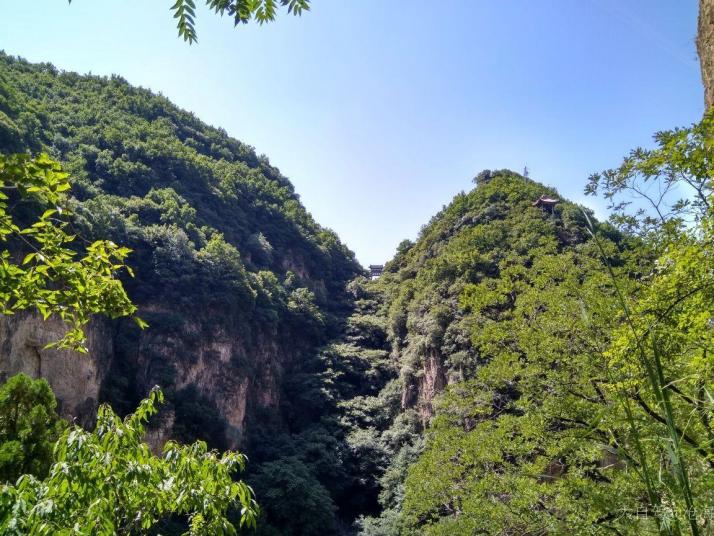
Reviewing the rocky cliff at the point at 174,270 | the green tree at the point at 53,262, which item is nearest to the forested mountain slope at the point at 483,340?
the green tree at the point at 53,262

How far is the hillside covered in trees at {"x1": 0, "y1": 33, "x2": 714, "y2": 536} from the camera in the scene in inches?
131

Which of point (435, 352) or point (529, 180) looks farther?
point (529, 180)

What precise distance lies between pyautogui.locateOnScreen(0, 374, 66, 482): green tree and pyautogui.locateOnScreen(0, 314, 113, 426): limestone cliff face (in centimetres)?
1042

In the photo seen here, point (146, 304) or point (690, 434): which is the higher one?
point (146, 304)

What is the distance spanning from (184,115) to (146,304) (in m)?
29.7

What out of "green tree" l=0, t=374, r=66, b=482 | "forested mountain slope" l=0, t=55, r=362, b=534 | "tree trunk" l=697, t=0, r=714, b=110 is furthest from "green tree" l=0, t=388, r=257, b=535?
"forested mountain slope" l=0, t=55, r=362, b=534

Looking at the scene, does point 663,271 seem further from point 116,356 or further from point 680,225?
point 116,356

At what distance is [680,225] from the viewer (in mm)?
4047

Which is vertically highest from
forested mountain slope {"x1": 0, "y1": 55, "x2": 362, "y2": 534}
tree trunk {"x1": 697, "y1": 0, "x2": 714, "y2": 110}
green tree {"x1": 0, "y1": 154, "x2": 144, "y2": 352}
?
forested mountain slope {"x1": 0, "y1": 55, "x2": 362, "y2": 534}

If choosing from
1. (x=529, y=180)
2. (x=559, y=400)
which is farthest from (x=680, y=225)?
(x=529, y=180)

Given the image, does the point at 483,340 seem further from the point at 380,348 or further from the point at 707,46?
the point at 380,348

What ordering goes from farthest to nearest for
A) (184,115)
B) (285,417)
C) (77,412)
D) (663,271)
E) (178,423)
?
(184,115) → (285,417) → (178,423) → (77,412) → (663,271)

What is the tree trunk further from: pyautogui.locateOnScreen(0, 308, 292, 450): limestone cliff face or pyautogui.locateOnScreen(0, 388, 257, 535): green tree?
pyautogui.locateOnScreen(0, 308, 292, 450): limestone cliff face

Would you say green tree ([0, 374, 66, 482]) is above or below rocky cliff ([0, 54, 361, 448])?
below
